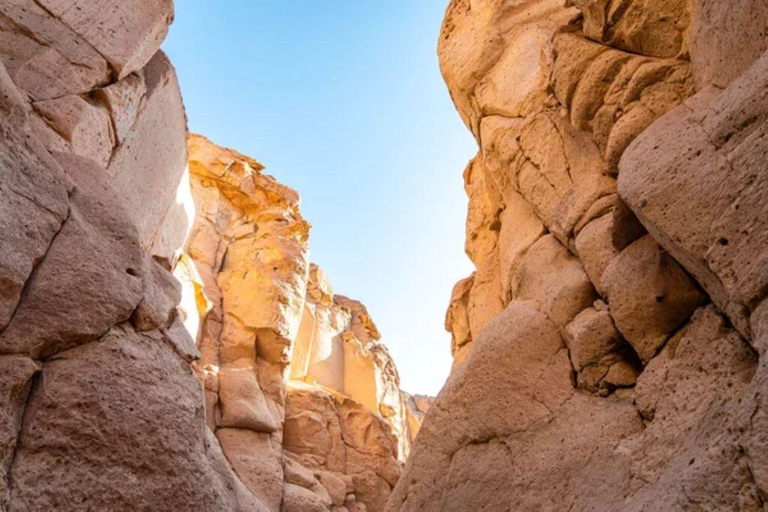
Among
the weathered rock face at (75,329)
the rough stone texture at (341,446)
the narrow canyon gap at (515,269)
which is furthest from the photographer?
the rough stone texture at (341,446)

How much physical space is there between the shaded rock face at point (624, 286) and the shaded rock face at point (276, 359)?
7292 mm

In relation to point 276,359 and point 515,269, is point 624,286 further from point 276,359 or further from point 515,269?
point 276,359

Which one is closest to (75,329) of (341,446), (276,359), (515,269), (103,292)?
(103,292)

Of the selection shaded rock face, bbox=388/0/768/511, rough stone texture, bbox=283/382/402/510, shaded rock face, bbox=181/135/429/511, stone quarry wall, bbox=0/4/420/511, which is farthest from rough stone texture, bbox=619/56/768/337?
rough stone texture, bbox=283/382/402/510

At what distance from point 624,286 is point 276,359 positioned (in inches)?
499

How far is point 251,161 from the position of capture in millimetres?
21797

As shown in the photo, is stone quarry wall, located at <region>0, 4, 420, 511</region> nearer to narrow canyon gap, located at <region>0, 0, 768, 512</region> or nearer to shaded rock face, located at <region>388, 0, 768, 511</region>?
narrow canyon gap, located at <region>0, 0, 768, 512</region>

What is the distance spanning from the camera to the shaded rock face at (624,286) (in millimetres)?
3994

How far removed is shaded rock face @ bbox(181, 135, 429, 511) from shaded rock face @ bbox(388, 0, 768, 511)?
729cm

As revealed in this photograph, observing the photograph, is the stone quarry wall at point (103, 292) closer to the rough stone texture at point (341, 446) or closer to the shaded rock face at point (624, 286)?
the rough stone texture at point (341, 446)

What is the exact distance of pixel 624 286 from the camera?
18.7 ft

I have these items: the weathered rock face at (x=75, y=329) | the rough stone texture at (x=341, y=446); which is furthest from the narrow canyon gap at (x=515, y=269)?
the rough stone texture at (x=341, y=446)

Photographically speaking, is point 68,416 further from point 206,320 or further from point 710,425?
point 206,320

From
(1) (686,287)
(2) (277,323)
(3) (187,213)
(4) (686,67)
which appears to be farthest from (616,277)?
(2) (277,323)
